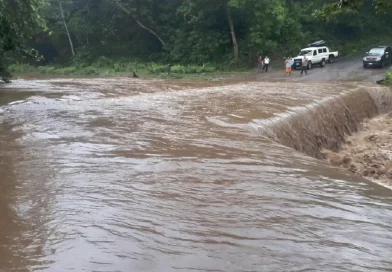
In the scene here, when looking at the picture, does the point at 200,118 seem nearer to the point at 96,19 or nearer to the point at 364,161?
the point at 364,161

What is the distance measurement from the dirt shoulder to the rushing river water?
2.40 metres

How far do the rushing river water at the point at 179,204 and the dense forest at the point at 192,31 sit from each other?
21.7 metres

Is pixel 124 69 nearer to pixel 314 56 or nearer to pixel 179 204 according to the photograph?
pixel 314 56

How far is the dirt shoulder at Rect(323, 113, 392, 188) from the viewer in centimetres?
1039

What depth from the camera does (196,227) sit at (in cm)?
527

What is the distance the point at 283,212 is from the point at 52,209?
113 inches

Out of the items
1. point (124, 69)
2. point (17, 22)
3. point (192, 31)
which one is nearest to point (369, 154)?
point (17, 22)

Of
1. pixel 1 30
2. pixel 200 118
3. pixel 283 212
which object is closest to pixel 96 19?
pixel 1 30

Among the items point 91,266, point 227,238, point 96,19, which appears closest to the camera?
point 91,266

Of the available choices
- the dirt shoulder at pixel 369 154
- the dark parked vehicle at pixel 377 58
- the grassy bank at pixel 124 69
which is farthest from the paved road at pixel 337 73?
the dirt shoulder at pixel 369 154

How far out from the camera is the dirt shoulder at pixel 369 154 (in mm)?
10391

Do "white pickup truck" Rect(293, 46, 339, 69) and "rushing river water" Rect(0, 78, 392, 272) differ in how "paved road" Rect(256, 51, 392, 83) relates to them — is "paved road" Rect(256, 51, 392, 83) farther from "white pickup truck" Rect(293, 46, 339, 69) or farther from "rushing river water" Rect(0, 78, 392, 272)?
"rushing river water" Rect(0, 78, 392, 272)

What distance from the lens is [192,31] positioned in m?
39.4

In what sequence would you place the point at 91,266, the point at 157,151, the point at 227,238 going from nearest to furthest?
the point at 91,266, the point at 227,238, the point at 157,151
